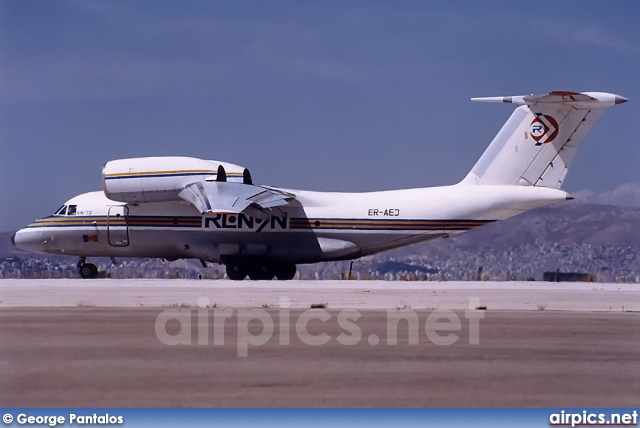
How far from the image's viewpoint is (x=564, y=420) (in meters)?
7.93

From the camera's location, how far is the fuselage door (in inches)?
1216

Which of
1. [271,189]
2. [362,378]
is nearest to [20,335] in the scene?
[362,378]

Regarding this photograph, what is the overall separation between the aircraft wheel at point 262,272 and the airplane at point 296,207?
0.04m

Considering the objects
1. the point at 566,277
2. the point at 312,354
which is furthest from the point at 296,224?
the point at 312,354

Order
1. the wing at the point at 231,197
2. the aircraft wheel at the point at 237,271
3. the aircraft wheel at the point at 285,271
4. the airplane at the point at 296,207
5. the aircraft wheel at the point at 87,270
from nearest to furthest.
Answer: the wing at the point at 231,197 < the airplane at the point at 296,207 < the aircraft wheel at the point at 237,271 < the aircraft wheel at the point at 285,271 < the aircraft wheel at the point at 87,270

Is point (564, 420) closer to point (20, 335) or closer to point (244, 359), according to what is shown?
point (244, 359)

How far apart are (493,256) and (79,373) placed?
59507mm

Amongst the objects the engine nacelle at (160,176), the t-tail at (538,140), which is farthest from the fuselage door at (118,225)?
the t-tail at (538,140)

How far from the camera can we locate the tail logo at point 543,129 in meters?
28.1

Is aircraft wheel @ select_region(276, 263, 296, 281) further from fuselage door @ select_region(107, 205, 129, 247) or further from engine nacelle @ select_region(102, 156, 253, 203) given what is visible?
fuselage door @ select_region(107, 205, 129, 247)

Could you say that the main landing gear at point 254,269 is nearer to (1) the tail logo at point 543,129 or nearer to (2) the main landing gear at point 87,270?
(2) the main landing gear at point 87,270

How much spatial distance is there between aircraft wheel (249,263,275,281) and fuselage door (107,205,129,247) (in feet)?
14.4

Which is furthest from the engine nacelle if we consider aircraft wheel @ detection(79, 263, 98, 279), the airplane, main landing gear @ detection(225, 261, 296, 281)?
aircraft wheel @ detection(79, 263, 98, 279)

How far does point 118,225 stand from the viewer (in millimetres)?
30938
